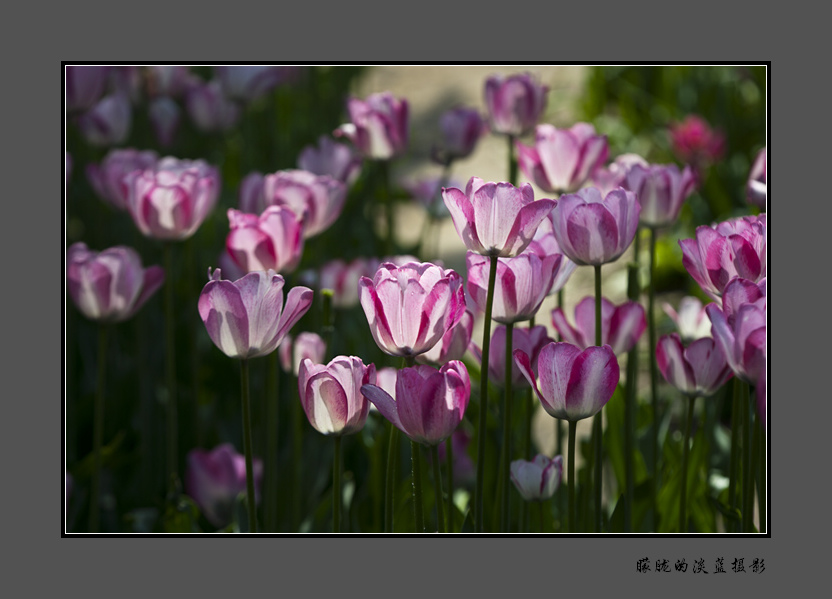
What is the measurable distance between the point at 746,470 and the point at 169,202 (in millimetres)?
797

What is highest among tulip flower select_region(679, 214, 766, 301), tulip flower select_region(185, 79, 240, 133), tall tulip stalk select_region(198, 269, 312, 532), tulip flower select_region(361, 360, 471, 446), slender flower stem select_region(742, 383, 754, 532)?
tulip flower select_region(185, 79, 240, 133)

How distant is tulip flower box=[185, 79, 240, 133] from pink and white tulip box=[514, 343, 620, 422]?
136cm

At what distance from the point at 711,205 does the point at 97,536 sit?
198 cm

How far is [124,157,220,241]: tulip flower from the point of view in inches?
48.1

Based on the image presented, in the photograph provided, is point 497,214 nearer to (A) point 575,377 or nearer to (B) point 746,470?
(A) point 575,377

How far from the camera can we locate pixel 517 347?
3.36 ft

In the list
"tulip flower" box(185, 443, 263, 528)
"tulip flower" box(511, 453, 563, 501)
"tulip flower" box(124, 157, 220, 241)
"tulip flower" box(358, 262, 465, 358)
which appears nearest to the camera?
"tulip flower" box(358, 262, 465, 358)

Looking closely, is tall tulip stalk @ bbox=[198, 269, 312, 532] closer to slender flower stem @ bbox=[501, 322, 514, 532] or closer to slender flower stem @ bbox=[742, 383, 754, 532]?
slender flower stem @ bbox=[501, 322, 514, 532]

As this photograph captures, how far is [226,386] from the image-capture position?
5.86 ft

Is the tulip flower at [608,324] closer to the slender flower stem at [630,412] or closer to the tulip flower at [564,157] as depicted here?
the slender flower stem at [630,412]

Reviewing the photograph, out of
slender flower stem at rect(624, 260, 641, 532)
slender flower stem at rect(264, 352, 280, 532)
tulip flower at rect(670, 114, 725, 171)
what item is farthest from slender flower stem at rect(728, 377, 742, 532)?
tulip flower at rect(670, 114, 725, 171)

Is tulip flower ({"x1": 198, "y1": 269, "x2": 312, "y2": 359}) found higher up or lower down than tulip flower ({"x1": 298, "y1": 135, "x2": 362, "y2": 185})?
lower down

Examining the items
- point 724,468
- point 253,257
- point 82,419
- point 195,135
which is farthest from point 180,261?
point 724,468
